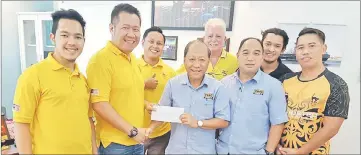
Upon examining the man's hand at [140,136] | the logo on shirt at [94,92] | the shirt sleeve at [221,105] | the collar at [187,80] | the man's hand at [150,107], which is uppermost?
the collar at [187,80]

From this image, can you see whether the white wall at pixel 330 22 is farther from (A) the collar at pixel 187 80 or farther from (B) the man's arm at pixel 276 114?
(A) the collar at pixel 187 80

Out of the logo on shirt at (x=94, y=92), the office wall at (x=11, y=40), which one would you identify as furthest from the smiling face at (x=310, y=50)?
the office wall at (x=11, y=40)

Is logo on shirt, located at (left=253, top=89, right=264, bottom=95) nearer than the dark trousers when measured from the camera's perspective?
Yes

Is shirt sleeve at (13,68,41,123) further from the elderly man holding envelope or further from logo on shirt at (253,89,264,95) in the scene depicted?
logo on shirt at (253,89,264,95)

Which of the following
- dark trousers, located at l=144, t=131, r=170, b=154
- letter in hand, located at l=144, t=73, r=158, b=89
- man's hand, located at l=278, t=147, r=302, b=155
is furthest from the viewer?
dark trousers, located at l=144, t=131, r=170, b=154

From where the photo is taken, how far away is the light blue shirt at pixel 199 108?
138 cm

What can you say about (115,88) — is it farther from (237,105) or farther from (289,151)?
(289,151)

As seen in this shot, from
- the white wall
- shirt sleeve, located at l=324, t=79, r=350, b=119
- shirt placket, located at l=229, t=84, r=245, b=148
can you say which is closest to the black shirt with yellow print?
shirt sleeve, located at l=324, t=79, r=350, b=119

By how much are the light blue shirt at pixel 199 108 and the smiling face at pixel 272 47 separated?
482 mm

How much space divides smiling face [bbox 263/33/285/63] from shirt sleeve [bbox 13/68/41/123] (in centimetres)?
137

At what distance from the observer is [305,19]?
8.80ft

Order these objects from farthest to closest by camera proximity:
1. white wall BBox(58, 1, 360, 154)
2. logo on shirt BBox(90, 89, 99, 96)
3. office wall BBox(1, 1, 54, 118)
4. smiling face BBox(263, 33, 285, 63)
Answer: office wall BBox(1, 1, 54, 118) → white wall BBox(58, 1, 360, 154) → smiling face BBox(263, 33, 285, 63) → logo on shirt BBox(90, 89, 99, 96)

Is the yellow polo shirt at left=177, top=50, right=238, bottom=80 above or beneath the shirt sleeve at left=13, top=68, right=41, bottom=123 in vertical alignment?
above

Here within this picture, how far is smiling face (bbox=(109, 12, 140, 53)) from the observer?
4.53 ft
